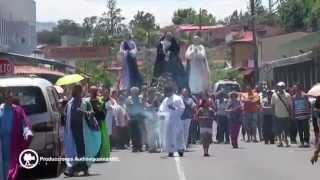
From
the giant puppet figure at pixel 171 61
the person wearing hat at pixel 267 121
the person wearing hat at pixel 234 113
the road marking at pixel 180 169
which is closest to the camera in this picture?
the road marking at pixel 180 169

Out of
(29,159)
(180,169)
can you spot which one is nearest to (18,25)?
(180,169)

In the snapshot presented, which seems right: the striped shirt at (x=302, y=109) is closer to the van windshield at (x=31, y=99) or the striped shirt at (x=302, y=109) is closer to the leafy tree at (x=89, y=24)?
the van windshield at (x=31, y=99)

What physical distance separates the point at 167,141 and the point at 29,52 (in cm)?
3438

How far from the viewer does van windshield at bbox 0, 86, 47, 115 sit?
16219 mm

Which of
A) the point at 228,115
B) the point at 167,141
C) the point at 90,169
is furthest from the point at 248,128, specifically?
the point at 90,169

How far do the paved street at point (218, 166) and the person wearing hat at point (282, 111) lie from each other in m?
1.76

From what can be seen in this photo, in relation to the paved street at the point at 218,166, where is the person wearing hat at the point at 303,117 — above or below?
above

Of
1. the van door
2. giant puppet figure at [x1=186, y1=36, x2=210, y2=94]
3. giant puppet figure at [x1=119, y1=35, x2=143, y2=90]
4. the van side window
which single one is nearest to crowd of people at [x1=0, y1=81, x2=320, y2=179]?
the van side window

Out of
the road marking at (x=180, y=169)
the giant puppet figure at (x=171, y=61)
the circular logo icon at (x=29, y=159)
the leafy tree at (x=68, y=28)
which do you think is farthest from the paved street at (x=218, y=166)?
the leafy tree at (x=68, y=28)

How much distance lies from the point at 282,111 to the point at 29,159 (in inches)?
460

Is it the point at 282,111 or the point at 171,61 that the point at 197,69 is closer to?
the point at 171,61

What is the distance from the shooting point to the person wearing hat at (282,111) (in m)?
25.2

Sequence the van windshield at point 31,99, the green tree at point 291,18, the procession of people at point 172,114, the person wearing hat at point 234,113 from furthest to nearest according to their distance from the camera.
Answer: the green tree at point 291,18
the person wearing hat at point 234,113
the procession of people at point 172,114
the van windshield at point 31,99

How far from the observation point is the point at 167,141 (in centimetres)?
2217
